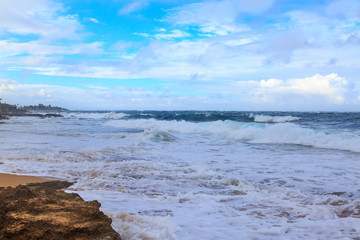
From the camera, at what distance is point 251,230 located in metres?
3.10

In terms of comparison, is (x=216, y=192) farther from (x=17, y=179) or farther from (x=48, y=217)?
(x=17, y=179)

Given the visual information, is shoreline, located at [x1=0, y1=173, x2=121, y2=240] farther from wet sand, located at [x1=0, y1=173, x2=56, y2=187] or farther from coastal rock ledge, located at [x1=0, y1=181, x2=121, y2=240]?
wet sand, located at [x1=0, y1=173, x2=56, y2=187]

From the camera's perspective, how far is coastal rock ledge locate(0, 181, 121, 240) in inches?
81.3

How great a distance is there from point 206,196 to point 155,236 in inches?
74.1

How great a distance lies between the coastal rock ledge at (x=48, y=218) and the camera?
2064mm

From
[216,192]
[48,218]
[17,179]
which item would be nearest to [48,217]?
[48,218]

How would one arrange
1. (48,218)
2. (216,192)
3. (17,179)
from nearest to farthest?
(48,218)
(216,192)
(17,179)

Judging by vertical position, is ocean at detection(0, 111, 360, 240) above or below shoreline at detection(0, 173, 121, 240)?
below

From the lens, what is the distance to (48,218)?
7.32 ft

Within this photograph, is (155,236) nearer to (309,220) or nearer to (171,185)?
(309,220)

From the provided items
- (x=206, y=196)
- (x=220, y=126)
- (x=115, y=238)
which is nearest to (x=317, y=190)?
(x=206, y=196)

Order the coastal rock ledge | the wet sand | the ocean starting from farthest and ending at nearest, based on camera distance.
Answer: the wet sand
the ocean
the coastal rock ledge

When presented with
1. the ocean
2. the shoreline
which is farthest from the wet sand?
the shoreline

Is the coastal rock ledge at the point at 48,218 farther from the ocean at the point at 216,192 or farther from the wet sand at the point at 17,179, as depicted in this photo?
the wet sand at the point at 17,179
